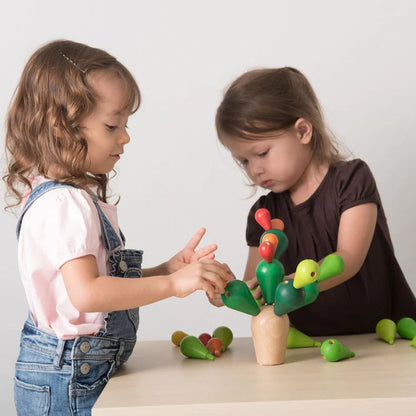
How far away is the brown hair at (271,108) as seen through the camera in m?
1.31

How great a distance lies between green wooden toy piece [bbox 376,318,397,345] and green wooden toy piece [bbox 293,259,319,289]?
0.25m

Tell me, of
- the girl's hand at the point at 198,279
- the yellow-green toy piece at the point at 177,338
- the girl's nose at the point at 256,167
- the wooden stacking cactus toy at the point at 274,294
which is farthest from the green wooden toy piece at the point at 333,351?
the girl's nose at the point at 256,167

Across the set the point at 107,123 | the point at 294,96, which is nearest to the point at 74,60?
the point at 107,123

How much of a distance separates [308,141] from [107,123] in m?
0.42

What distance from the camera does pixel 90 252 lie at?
0.95 meters

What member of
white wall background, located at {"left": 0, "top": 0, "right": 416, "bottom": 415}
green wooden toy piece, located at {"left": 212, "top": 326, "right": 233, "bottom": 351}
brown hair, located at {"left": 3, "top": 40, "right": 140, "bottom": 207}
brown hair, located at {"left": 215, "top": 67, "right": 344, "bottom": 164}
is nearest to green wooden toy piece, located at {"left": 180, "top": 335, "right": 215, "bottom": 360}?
green wooden toy piece, located at {"left": 212, "top": 326, "right": 233, "bottom": 351}

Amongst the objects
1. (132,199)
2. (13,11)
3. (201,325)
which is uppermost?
(13,11)

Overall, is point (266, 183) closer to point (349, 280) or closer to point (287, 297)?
point (349, 280)

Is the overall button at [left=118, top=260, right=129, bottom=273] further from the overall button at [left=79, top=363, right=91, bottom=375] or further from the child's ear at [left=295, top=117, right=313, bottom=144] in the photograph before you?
the child's ear at [left=295, top=117, right=313, bottom=144]

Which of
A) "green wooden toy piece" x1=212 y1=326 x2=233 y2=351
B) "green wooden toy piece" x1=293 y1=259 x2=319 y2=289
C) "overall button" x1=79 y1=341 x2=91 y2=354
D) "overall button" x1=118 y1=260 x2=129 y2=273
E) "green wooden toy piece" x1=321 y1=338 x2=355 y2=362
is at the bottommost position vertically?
"green wooden toy piece" x1=212 y1=326 x2=233 y2=351

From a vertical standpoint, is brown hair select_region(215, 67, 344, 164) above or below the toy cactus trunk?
above

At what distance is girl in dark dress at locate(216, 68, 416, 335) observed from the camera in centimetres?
130

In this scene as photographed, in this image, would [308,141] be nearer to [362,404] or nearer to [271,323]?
[271,323]

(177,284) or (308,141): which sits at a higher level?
(308,141)
